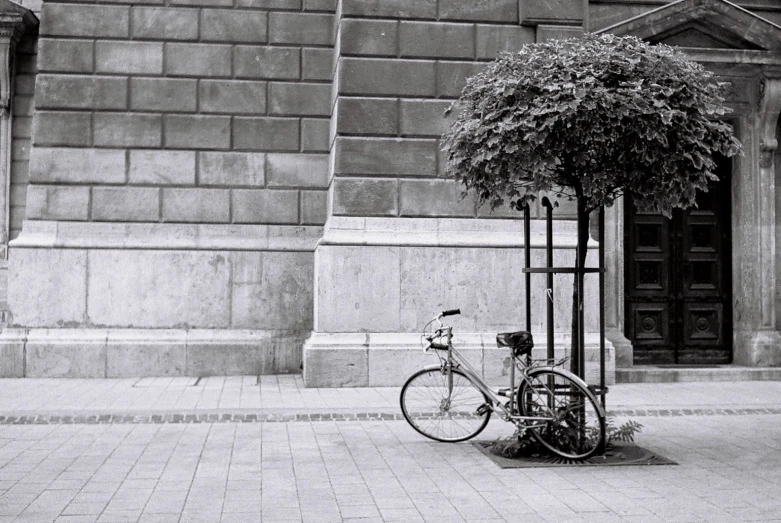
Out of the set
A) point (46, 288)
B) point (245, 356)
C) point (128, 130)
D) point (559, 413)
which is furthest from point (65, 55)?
point (559, 413)

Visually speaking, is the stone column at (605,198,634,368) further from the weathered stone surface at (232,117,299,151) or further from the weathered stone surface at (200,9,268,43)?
the weathered stone surface at (200,9,268,43)

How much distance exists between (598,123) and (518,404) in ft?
7.85

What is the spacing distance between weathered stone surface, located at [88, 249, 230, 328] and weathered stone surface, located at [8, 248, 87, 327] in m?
0.21

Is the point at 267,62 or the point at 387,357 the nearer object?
the point at 387,357

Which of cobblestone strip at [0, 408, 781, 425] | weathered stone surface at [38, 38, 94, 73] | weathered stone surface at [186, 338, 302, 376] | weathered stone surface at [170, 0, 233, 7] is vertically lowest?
cobblestone strip at [0, 408, 781, 425]

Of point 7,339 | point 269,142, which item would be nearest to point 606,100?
point 269,142

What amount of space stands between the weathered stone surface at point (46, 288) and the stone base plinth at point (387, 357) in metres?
3.42

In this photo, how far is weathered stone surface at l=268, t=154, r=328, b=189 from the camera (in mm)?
14031

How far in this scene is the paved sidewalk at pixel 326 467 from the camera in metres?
6.14

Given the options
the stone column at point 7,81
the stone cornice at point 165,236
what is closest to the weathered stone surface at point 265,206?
the stone cornice at point 165,236

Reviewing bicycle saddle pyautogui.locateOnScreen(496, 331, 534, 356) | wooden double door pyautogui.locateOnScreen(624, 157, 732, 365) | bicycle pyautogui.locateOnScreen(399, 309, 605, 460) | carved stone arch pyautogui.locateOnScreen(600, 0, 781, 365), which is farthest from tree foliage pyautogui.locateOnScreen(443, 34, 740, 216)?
wooden double door pyautogui.locateOnScreen(624, 157, 732, 365)

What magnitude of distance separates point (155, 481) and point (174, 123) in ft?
25.8

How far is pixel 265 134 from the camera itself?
46.0 feet

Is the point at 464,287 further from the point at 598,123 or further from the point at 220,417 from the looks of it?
the point at 598,123
